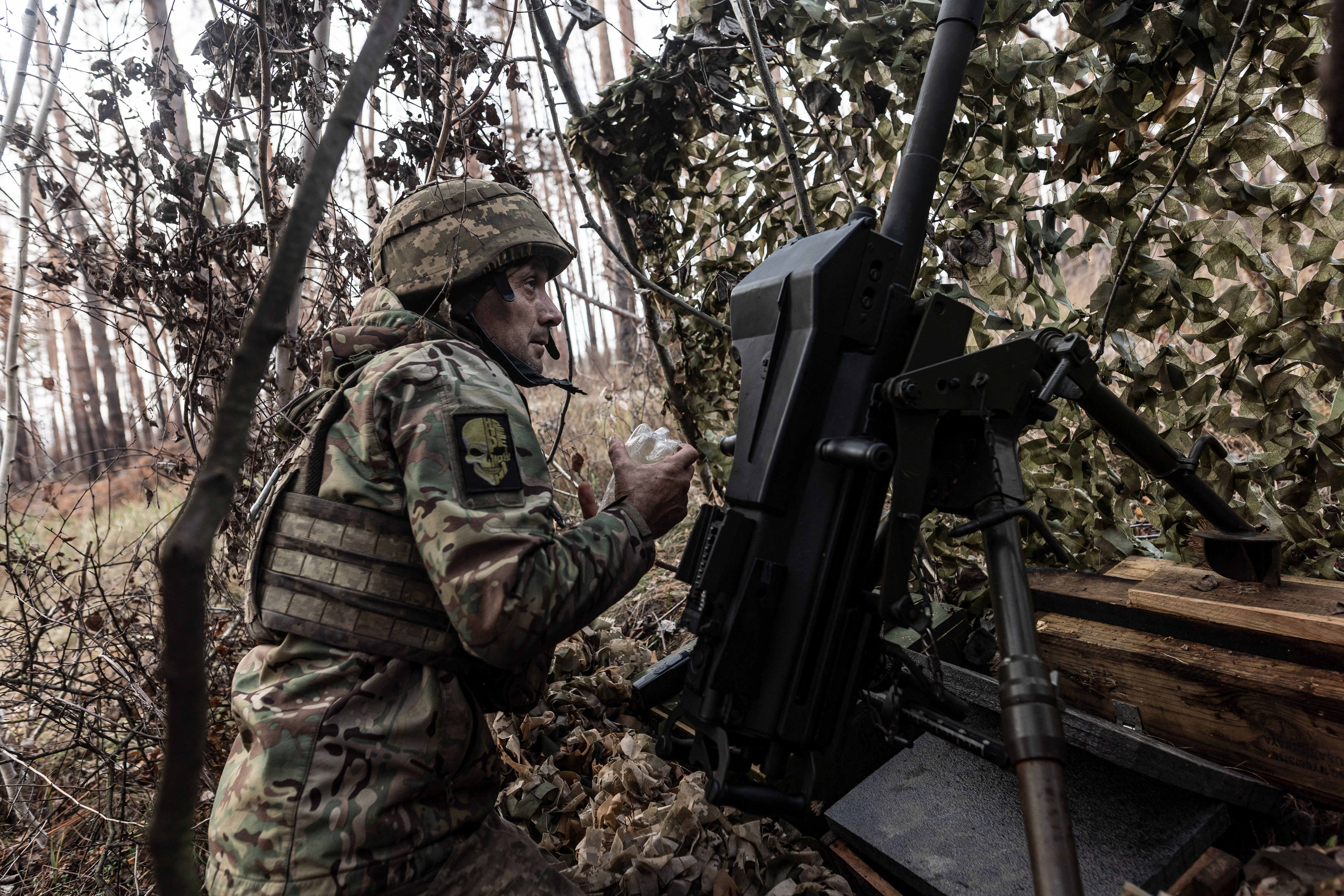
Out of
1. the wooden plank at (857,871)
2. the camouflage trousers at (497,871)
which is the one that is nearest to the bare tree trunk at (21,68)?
the camouflage trousers at (497,871)

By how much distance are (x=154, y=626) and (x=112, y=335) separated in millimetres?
16047

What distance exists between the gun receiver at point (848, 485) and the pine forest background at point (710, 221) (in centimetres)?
66

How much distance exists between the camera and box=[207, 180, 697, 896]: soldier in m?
1.69

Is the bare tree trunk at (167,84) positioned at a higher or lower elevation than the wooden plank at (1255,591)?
higher

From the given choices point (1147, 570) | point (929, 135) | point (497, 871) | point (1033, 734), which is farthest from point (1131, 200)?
point (497, 871)

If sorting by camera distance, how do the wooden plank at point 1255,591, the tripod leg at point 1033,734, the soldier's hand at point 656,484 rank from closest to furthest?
the tripod leg at point 1033,734 < the wooden plank at point 1255,591 < the soldier's hand at point 656,484

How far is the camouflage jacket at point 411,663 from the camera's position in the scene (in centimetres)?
168

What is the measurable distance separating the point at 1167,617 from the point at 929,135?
1.47 metres

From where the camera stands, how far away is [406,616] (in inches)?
72.6

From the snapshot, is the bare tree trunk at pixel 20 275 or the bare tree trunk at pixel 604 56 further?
the bare tree trunk at pixel 604 56

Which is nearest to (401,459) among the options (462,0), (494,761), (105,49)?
(494,761)

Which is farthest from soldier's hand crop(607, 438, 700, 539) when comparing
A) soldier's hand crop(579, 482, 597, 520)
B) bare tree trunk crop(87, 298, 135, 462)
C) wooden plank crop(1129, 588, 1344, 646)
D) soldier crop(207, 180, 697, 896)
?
bare tree trunk crop(87, 298, 135, 462)

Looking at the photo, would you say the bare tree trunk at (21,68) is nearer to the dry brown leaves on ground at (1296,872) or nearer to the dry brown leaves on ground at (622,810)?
the dry brown leaves on ground at (622,810)

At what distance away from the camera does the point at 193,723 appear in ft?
1.86
